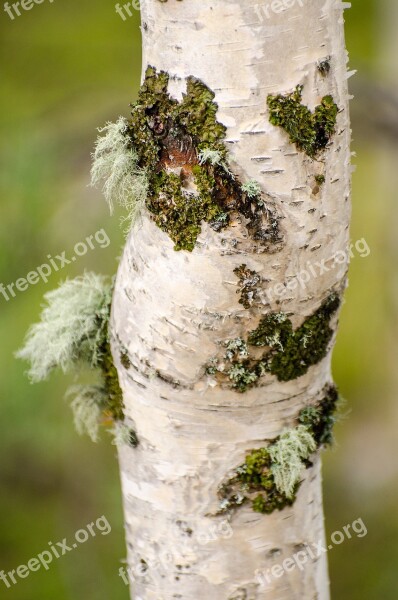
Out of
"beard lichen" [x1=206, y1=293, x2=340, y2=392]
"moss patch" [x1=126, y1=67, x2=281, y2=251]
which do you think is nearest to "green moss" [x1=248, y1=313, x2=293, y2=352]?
"beard lichen" [x1=206, y1=293, x2=340, y2=392]

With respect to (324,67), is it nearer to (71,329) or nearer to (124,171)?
(124,171)

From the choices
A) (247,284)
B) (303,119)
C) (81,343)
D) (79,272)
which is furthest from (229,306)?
(79,272)

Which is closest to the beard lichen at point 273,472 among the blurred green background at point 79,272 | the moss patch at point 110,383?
the moss patch at point 110,383

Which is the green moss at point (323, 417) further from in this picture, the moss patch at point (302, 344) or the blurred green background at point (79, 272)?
the blurred green background at point (79, 272)

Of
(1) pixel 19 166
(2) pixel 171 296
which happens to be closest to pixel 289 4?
(2) pixel 171 296

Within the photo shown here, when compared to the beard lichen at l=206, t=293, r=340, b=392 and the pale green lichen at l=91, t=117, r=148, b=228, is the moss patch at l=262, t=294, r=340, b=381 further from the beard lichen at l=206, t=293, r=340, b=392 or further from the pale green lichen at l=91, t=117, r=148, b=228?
the pale green lichen at l=91, t=117, r=148, b=228
